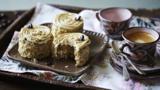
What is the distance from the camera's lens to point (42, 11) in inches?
36.9

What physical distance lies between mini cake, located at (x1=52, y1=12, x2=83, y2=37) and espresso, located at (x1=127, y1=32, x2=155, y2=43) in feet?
0.38

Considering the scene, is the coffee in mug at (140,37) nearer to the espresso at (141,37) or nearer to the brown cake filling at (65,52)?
the espresso at (141,37)

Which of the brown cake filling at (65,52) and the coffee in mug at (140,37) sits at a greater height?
the coffee in mug at (140,37)

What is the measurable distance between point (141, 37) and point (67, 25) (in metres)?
0.16

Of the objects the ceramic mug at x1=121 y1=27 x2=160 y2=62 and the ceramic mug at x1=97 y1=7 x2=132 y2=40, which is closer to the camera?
the ceramic mug at x1=121 y1=27 x2=160 y2=62

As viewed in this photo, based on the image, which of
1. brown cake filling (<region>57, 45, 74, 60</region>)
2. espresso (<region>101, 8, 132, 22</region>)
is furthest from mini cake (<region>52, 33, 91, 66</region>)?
espresso (<region>101, 8, 132, 22</region>)

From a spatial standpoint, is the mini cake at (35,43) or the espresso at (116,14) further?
the espresso at (116,14)

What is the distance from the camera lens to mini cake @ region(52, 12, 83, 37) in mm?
753

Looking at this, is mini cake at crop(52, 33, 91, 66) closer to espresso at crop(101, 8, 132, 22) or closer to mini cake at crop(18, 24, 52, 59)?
mini cake at crop(18, 24, 52, 59)

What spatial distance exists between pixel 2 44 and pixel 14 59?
0.33 ft

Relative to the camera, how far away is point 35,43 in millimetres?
714

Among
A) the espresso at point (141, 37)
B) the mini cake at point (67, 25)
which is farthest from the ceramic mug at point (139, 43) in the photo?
the mini cake at point (67, 25)

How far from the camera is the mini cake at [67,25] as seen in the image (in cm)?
75

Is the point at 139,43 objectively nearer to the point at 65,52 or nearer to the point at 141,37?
the point at 141,37
